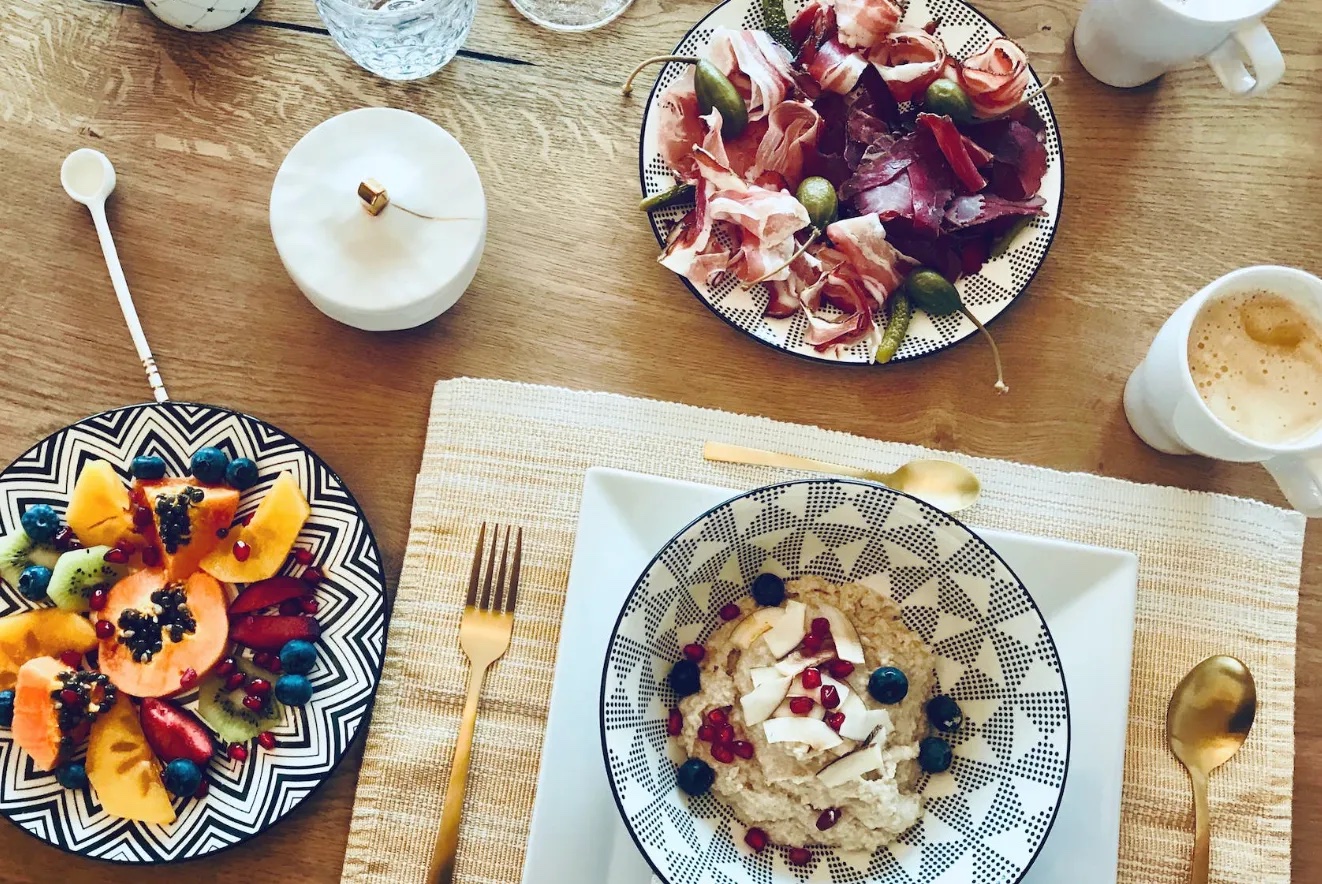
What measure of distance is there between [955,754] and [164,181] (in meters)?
1.14

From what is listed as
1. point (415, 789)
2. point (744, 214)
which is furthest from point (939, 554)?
point (415, 789)

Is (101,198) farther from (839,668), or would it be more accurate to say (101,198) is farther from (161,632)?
(839,668)

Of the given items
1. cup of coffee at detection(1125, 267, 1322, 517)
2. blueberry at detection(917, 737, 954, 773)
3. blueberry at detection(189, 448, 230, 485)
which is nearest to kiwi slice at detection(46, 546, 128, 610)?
blueberry at detection(189, 448, 230, 485)

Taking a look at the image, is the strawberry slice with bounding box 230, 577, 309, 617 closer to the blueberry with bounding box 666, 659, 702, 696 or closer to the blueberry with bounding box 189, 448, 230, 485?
the blueberry with bounding box 189, 448, 230, 485

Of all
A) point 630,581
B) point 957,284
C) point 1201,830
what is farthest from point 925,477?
point 1201,830

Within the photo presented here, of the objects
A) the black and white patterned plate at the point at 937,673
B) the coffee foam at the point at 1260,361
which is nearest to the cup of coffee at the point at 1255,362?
the coffee foam at the point at 1260,361

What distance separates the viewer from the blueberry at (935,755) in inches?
41.3

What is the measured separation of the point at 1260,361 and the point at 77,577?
1.30m

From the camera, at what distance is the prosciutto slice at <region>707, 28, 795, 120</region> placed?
1.19 metres

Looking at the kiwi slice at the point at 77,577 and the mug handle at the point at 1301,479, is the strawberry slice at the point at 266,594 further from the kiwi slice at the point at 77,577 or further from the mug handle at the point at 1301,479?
the mug handle at the point at 1301,479

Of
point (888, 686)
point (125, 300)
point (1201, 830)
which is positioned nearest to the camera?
point (888, 686)

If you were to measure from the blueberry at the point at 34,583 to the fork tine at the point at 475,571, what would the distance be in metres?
0.45

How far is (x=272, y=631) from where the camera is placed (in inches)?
44.6

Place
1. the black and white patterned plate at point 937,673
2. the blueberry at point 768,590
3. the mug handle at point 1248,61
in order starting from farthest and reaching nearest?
1. the mug handle at point 1248,61
2. the blueberry at point 768,590
3. the black and white patterned plate at point 937,673
